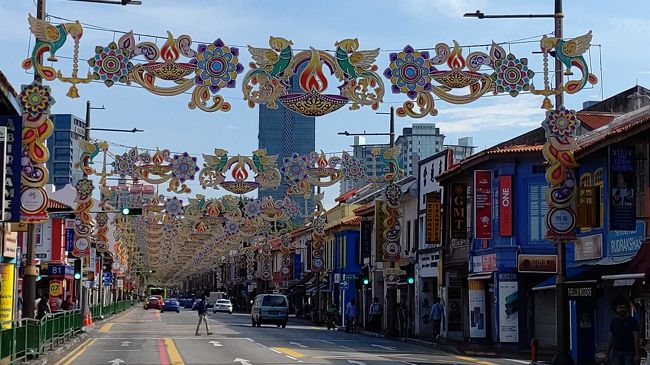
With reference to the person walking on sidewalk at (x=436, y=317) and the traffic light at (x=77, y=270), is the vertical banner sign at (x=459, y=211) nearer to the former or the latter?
the person walking on sidewalk at (x=436, y=317)

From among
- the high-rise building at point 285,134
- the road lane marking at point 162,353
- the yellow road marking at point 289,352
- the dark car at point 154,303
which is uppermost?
the high-rise building at point 285,134

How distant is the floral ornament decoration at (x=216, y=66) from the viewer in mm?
28594

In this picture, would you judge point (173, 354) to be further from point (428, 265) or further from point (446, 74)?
point (428, 265)

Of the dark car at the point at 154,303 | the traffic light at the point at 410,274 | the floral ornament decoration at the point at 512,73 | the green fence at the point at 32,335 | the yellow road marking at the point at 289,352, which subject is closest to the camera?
the green fence at the point at 32,335

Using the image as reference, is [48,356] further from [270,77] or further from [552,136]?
[552,136]

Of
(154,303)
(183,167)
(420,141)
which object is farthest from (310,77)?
(154,303)

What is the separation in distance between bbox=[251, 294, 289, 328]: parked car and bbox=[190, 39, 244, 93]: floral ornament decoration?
36925mm

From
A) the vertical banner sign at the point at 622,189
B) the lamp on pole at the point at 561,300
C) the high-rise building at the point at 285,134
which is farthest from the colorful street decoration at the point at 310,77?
the high-rise building at the point at 285,134

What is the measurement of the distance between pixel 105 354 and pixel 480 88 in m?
14.4

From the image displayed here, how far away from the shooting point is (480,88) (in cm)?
2986

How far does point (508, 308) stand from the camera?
1662 inches

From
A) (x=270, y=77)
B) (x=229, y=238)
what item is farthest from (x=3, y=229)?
(x=229, y=238)

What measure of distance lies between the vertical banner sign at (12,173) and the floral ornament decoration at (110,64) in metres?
4.68

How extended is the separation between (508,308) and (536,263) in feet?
6.97
